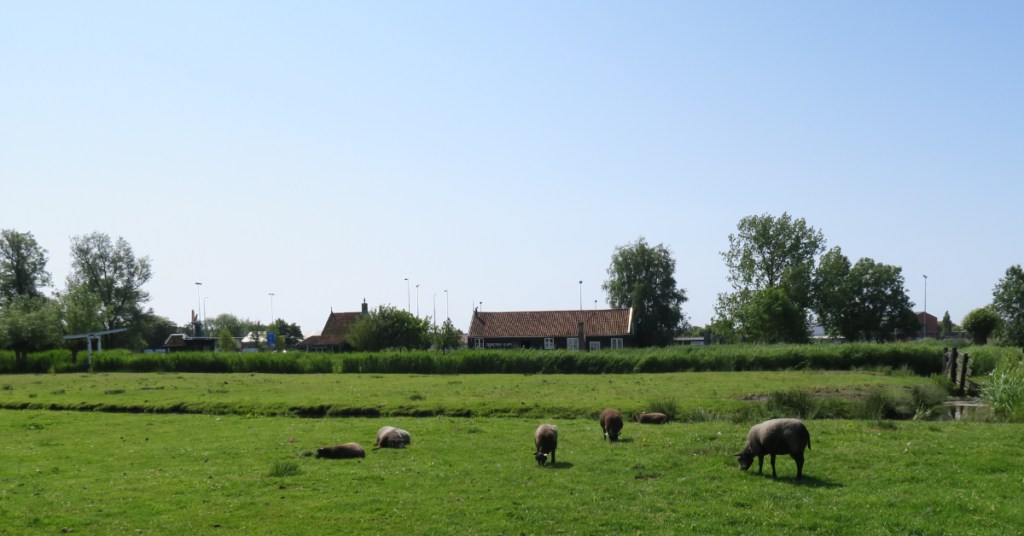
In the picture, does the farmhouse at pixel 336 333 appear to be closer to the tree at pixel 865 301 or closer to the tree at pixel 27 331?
the tree at pixel 27 331

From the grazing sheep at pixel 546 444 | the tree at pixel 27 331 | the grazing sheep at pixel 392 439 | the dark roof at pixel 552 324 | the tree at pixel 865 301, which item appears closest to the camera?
the grazing sheep at pixel 546 444

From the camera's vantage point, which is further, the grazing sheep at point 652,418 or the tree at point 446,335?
the tree at point 446,335

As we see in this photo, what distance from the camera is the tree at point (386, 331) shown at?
95.3 metres

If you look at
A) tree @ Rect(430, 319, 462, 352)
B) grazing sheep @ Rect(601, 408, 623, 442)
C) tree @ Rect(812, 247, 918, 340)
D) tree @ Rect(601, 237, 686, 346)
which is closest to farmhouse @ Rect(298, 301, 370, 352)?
tree @ Rect(430, 319, 462, 352)

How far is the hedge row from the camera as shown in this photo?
6094 centimetres

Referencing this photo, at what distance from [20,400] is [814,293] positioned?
328 ft

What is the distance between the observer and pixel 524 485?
53.5 ft

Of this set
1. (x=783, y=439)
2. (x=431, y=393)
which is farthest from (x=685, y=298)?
(x=783, y=439)

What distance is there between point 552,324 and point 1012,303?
52.8m

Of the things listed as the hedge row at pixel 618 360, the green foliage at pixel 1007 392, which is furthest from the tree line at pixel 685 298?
the green foliage at pixel 1007 392

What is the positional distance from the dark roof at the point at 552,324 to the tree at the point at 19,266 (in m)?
67.7

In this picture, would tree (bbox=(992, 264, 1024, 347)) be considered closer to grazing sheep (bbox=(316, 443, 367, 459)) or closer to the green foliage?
the green foliage

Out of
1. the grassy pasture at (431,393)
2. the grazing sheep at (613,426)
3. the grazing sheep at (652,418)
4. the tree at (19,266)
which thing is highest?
the tree at (19,266)

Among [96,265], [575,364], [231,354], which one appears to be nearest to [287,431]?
[575,364]
